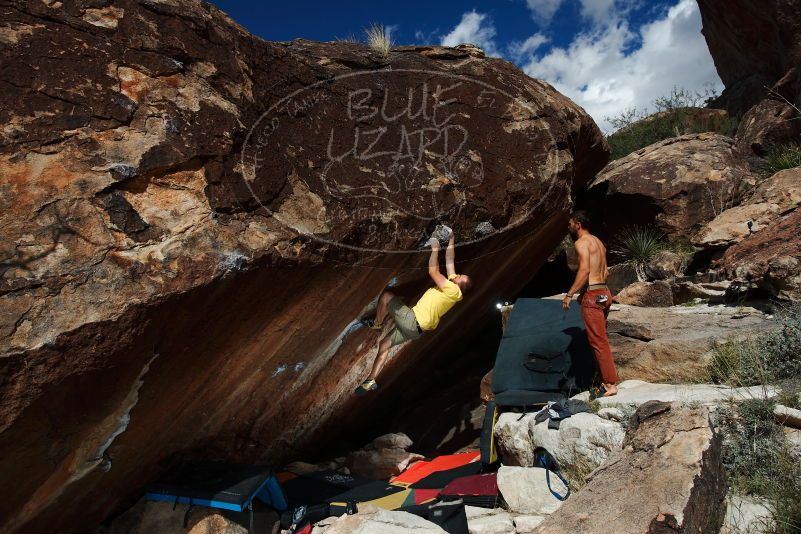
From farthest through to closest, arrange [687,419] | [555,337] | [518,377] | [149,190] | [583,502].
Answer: [555,337] → [518,377] → [149,190] → [687,419] → [583,502]

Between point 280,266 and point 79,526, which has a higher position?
point 280,266

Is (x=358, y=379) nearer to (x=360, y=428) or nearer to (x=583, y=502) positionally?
(x=360, y=428)

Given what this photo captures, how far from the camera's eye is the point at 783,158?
8453 millimetres

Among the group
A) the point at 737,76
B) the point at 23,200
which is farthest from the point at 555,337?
the point at 737,76

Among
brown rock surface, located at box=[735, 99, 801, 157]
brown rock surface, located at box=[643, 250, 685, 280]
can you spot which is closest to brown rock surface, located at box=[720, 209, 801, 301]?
brown rock surface, located at box=[643, 250, 685, 280]

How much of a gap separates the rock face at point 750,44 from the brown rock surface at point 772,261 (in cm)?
501

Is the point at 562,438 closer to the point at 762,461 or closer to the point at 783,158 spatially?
the point at 762,461

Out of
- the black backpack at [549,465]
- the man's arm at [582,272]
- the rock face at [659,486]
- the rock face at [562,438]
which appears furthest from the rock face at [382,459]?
the rock face at [659,486]

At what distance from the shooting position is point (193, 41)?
12.2 feet

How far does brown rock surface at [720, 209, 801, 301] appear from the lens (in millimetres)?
4797

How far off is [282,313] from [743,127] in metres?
10.1

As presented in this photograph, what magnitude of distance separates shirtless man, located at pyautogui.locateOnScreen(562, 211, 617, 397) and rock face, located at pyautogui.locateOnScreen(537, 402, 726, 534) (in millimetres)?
1518

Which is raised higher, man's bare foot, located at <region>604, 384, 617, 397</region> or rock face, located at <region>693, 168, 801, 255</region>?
rock face, located at <region>693, 168, 801, 255</region>

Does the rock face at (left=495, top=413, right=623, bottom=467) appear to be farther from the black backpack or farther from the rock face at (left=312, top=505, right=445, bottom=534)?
the rock face at (left=312, top=505, right=445, bottom=534)
